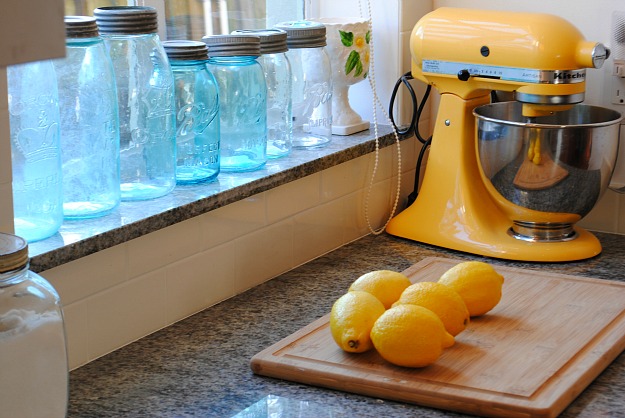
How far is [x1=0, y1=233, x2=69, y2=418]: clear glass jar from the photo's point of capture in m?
0.98

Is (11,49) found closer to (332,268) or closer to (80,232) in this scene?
(80,232)

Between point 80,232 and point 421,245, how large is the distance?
0.74 meters

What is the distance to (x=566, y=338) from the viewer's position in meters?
1.38

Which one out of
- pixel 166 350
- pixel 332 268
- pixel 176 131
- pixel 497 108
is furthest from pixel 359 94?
pixel 166 350

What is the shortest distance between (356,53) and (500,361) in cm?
81

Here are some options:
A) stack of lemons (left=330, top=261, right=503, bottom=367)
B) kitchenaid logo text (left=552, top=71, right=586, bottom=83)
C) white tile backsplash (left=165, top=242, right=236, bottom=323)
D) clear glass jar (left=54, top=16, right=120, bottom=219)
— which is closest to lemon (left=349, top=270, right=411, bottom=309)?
stack of lemons (left=330, top=261, right=503, bottom=367)

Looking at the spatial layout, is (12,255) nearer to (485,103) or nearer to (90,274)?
(90,274)

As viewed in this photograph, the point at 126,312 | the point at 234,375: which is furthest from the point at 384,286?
the point at 126,312

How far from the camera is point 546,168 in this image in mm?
1727

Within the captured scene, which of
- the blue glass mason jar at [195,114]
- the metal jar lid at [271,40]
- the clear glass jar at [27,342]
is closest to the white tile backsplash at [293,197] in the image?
the blue glass mason jar at [195,114]

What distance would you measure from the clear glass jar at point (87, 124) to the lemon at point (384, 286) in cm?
37

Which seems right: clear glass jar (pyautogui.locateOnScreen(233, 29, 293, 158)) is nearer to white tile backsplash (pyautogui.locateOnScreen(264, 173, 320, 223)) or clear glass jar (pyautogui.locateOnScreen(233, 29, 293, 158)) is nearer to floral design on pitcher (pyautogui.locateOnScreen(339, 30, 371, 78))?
white tile backsplash (pyautogui.locateOnScreen(264, 173, 320, 223))

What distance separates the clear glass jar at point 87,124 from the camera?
1.38 m

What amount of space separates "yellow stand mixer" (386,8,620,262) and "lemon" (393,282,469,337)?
45 centimetres
